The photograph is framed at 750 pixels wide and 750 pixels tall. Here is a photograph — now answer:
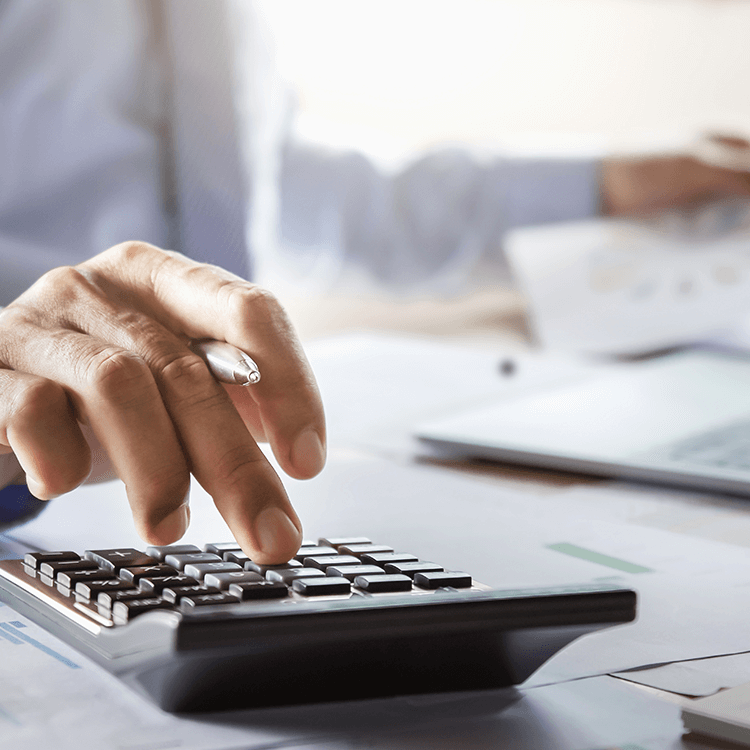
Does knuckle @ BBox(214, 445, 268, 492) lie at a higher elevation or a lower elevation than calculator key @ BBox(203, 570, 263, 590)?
higher

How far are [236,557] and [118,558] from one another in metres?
0.04

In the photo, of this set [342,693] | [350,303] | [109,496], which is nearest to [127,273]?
[109,496]

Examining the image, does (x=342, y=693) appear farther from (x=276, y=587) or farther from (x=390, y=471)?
(x=390, y=471)

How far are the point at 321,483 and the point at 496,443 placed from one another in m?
0.13

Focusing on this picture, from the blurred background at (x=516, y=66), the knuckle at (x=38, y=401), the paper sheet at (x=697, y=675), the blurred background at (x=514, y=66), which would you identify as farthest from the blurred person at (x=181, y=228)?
the blurred background at (x=516, y=66)

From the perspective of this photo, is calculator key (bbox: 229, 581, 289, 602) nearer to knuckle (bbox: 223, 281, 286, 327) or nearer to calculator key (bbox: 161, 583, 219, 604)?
calculator key (bbox: 161, 583, 219, 604)

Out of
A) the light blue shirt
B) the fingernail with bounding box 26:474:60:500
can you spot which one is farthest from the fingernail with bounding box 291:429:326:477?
the light blue shirt

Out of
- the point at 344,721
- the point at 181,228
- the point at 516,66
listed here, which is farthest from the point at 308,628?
the point at 516,66

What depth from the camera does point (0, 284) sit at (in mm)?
829

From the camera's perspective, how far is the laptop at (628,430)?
58 cm

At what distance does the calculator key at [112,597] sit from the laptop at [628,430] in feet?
1.24

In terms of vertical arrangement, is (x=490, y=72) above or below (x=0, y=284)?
above

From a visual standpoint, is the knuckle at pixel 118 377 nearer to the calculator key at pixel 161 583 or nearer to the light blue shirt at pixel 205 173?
the calculator key at pixel 161 583

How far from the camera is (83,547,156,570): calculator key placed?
0.32m
